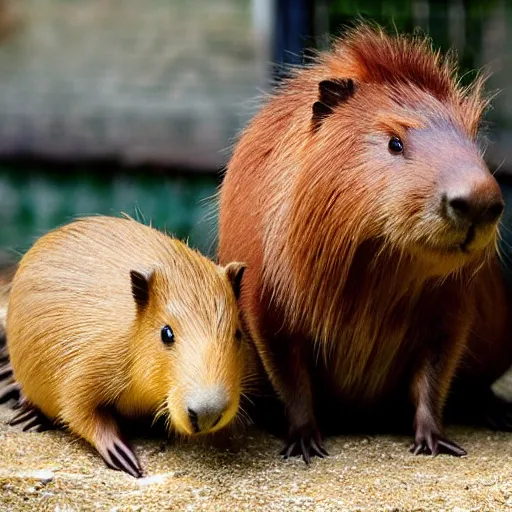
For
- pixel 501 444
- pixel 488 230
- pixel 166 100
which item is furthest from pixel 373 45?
pixel 166 100

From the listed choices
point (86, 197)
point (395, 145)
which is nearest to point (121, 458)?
point (395, 145)

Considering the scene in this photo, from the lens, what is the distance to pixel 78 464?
11.8ft

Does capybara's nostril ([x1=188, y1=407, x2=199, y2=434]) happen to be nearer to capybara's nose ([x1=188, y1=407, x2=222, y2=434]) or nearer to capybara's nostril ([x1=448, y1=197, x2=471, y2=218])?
capybara's nose ([x1=188, y1=407, x2=222, y2=434])

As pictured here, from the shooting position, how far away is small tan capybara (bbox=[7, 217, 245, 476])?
3.51 m

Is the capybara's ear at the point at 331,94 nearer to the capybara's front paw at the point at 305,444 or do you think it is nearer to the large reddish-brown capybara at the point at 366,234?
the large reddish-brown capybara at the point at 366,234

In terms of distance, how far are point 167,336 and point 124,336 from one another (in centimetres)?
21

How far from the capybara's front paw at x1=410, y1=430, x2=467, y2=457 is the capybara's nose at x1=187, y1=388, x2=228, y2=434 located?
0.93 metres

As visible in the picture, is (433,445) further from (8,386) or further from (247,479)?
(8,386)

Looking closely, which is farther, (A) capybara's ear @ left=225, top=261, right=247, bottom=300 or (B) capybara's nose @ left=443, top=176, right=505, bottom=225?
(A) capybara's ear @ left=225, top=261, right=247, bottom=300

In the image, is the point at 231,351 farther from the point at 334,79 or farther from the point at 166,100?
the point at 166,100

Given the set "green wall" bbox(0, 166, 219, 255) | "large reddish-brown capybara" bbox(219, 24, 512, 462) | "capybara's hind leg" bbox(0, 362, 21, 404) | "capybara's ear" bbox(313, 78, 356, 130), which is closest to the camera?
"large reddish-brown capybara" bbox(219, 24, 512, 462)

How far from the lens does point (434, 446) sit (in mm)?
3912

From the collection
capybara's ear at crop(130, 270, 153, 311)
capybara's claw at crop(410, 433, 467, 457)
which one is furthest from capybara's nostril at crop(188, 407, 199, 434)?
capybara's claw at crop(410, 433, 467, 457)

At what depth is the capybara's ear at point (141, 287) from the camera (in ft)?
11.9
